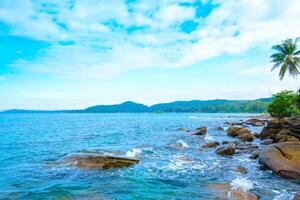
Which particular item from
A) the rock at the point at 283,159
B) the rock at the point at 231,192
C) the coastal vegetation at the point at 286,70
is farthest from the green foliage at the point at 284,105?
the rock at the point at 231,192

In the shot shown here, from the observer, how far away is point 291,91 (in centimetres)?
4853

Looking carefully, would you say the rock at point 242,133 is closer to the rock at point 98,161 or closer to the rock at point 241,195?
the rock at point 98,161

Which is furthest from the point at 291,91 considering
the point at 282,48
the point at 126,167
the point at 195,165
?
the point at 126,167

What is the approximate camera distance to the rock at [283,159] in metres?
17.7

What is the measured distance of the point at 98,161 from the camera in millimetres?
20422

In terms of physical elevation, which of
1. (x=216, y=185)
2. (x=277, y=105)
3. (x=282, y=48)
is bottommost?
(x=216, y=185)

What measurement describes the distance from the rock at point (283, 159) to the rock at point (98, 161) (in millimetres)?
9738

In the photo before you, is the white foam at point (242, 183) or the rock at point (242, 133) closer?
the white foam at point (242, 183)

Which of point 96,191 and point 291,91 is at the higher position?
point 291,91

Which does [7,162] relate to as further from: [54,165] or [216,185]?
[216,185]

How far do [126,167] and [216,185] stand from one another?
712 centimetres

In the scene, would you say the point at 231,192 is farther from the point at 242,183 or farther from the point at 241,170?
the point at 241,170

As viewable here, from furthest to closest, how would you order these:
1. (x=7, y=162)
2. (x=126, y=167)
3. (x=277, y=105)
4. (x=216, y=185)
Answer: (x=277, y=105)
(x=7, y=162)
(x=126, y=167)
(x=216, y=185)

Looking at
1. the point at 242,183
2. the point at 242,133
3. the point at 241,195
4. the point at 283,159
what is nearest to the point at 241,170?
the point at 283,159
